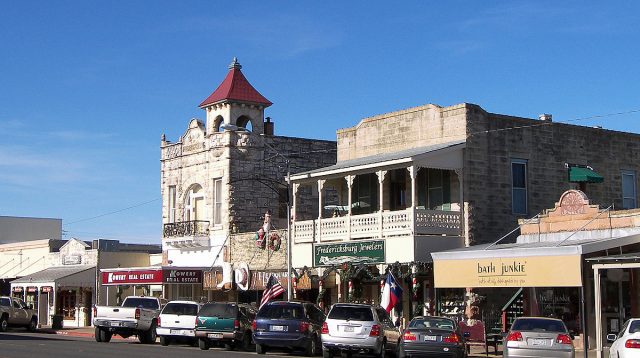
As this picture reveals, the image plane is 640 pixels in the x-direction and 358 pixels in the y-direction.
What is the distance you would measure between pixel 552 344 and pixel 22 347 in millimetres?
14396

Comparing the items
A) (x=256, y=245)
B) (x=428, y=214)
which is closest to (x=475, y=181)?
(x=428, y=214)

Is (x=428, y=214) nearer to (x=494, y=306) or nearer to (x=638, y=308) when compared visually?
(x=494, y=306)

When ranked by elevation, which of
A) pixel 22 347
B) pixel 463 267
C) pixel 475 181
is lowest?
pixel 22 347

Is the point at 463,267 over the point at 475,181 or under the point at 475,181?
under

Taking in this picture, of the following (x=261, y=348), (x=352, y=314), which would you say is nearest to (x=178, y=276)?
(x=261, y=348)

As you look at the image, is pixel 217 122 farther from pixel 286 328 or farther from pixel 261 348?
pixel 286 328

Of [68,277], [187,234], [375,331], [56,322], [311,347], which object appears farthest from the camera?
[68,277]

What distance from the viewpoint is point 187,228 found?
44.5m

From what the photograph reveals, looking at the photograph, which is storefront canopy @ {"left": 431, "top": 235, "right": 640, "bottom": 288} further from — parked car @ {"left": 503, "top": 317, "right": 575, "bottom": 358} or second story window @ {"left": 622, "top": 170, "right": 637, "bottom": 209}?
second story window @ {"left": 622, "top": 170, "right": 637, "bottom": 209}

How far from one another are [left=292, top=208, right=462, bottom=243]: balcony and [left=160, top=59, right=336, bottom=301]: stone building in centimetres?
568

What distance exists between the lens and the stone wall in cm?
3912

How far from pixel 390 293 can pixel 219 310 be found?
573cm

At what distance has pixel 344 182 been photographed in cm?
3809

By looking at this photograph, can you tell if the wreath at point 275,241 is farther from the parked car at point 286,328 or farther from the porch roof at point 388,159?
the parked car at point 286,328
